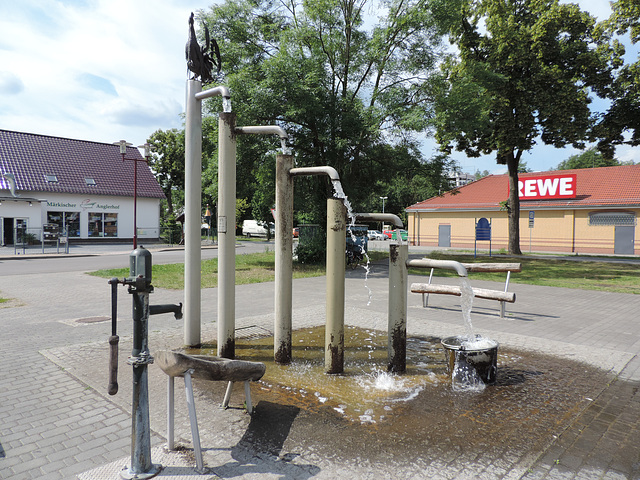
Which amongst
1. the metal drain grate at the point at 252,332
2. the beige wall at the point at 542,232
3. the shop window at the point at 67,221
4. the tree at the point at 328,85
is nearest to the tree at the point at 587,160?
the beige wall at the point at 542,232

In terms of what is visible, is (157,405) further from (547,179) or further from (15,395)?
(547,179)

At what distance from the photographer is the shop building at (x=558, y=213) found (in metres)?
29.4

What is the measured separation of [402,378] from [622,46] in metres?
23.8

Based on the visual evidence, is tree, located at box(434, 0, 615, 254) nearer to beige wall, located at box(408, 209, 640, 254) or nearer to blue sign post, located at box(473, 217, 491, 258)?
blue sign post, located at box(473, 217, 491, 258)

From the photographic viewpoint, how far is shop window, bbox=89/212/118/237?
33.8 metres

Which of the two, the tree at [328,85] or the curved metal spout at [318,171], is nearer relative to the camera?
the curved metal spout at [318,171]

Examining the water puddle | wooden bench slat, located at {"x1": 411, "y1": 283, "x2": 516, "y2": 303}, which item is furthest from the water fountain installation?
wooden bench slat, located at {"x1": 411, "y1": 283, "x2": 516, "y2": 303}

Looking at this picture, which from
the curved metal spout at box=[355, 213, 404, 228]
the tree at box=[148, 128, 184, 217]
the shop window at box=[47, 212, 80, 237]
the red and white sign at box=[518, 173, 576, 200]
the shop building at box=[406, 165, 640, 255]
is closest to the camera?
the curved metal spout at box=[355, 213, 404, 228]

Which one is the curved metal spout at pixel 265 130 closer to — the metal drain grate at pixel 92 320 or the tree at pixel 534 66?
the metal drain grate at pixel 92 320

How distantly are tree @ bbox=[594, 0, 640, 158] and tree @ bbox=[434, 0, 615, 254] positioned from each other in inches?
21.7

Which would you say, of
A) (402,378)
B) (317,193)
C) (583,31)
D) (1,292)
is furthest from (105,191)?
(402,378)

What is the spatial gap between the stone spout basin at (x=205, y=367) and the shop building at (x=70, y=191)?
27793 mm

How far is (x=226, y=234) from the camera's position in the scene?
17.7 ft

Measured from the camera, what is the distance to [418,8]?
56.8 feet
